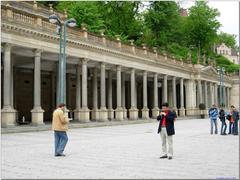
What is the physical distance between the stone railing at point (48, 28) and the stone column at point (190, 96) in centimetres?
656

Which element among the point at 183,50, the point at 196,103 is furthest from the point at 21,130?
the point at 183,50

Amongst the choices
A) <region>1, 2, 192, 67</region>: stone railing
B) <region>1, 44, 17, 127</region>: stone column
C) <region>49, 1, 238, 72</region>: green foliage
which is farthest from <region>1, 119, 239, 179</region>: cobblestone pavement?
<region>49, 1, 238, 72</region>: green foliage

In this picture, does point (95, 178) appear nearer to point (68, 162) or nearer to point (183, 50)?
point (68, 162)

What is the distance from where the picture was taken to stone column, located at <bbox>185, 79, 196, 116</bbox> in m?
54.2

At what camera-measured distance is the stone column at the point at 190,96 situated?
54156mm

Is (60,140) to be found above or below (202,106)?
below

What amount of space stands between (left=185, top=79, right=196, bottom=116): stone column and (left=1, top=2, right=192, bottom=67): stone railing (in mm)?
6560

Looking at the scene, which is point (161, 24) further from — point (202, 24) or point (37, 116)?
point (37, 116)

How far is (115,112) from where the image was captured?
37.2 metres

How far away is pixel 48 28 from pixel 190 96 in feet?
104

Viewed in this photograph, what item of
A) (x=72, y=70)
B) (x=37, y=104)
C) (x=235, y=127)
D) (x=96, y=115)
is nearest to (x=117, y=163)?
(x=235, y=127)

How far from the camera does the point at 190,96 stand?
54594mm

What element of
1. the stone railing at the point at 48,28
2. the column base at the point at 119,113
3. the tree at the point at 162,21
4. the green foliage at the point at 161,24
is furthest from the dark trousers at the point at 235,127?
the tree at the point at 162,21

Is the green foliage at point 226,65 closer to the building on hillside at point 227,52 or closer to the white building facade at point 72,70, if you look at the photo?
the white building facade at point 72,70
